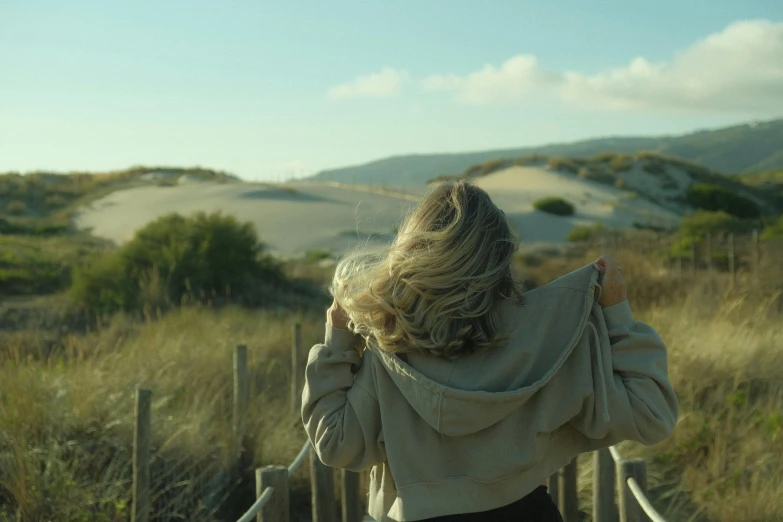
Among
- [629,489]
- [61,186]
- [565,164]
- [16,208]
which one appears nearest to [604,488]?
[629,489]

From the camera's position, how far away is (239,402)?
674cm

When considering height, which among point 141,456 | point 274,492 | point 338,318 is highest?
point 338,318

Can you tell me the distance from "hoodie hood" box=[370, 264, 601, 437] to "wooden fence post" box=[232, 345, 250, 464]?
4618 millimetres

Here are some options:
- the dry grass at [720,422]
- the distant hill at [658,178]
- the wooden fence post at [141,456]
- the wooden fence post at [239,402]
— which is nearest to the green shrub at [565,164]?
the distant hill at [658,178]

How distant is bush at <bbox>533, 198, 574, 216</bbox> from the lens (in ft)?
146

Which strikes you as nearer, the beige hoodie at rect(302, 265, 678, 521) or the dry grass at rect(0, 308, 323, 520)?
the beige hoodie at rect(302, 265, 678, 521)

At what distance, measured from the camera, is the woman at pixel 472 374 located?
2.16 m

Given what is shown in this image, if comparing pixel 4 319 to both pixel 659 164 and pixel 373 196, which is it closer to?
pixel 373 196

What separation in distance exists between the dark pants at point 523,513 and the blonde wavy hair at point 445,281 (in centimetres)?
43

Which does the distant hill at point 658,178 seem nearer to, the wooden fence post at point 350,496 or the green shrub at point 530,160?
the green shrub at point 530,160

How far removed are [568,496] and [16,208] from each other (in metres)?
41.6

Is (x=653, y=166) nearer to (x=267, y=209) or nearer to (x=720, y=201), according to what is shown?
(x=720, y=201)

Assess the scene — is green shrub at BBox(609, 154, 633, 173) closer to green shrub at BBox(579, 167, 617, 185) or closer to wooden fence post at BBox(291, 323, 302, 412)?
green shrub at BBox(579, 167, 617, 185)

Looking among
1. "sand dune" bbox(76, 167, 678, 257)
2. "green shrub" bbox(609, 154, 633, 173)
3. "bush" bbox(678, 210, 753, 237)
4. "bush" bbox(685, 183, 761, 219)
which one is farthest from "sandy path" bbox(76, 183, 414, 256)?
"green shrub" bbox(609, 154, 633, 173)
